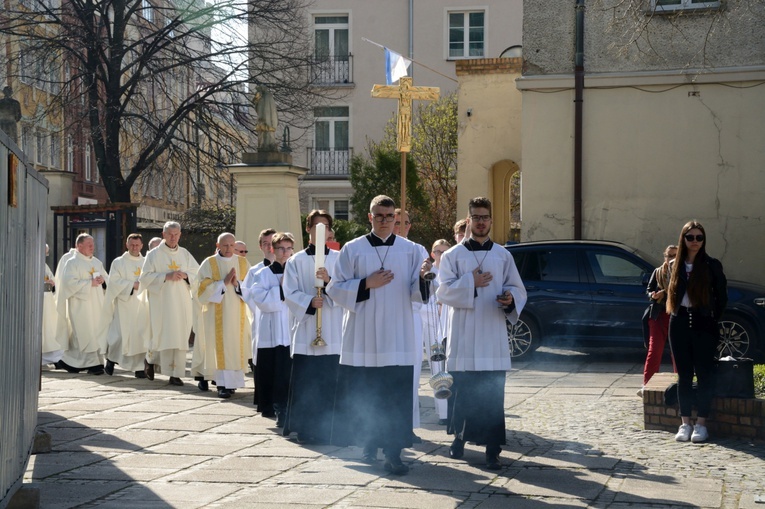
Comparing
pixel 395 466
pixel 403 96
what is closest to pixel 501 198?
pixel 403 96

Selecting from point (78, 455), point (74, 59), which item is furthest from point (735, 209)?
point (74, 59)

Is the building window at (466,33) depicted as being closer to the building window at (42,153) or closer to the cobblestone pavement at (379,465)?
the building window at (42,153)

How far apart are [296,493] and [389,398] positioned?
1431 millimetres

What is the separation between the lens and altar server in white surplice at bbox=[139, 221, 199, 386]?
1520 centimetres

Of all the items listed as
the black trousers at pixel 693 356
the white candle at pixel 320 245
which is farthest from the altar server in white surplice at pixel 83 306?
the black trousers at pixel 693 356

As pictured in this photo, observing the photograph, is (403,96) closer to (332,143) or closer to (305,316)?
(305,316)

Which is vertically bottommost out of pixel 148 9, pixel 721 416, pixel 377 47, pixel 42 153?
pixel 721 416

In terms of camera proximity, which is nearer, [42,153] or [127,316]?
[127,316]

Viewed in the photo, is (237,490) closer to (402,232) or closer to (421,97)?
(402,232)

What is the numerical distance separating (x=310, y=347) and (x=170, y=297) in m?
5.81

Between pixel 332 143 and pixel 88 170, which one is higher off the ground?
pixel 332 143

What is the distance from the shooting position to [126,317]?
53.9 ft

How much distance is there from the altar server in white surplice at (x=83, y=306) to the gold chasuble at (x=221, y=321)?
3.23 metres

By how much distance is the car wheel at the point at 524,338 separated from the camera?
16.4 meters
